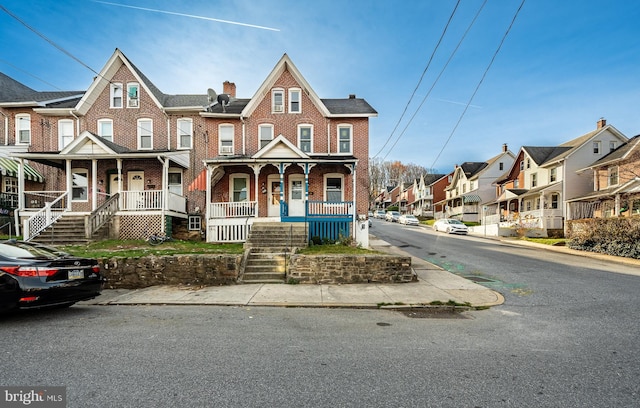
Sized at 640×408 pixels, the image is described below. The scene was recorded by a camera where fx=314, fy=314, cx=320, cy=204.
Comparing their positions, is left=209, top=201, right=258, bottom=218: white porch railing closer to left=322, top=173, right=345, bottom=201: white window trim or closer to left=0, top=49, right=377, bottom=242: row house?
left=0, top=49, right=377, bottom=242: row house

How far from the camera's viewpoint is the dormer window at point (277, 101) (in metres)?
18.8

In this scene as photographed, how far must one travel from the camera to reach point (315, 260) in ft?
32.2

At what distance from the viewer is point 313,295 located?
27.0 ft

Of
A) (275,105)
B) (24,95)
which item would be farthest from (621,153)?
(24,95)

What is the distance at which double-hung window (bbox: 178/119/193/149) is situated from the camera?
19.0 metres

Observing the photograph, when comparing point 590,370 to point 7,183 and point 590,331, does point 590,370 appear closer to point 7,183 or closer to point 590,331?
point 590,331

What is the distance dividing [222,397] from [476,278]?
10058 mm

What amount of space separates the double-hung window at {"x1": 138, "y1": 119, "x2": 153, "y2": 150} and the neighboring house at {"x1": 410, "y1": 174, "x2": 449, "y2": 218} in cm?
5053

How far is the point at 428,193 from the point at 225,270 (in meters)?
58.5

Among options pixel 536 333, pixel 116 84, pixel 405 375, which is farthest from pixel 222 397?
pixel 116 84

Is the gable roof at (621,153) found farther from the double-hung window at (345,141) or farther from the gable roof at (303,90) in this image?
the double-hung window at (345,141)

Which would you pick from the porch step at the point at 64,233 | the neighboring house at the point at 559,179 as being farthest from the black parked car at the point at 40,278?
the neighboring house at the point at 559,179

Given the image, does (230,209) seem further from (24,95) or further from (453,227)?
(453,227)

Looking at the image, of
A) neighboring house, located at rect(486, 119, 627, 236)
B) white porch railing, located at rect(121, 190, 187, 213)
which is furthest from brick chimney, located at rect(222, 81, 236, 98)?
neighboring house, located at rect(486, 119, 627, 236)
